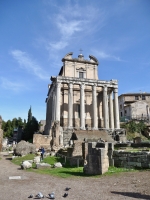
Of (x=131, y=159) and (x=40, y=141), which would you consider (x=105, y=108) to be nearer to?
(x=40, y=141)

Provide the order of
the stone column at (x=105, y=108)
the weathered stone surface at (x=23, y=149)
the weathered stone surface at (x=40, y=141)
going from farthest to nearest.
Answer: the stone column at (x=105, y=108), the weathered stone surface at (x=40, y=141), the weathered stone surface at (x=23, y=149)

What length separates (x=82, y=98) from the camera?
42.0 metres

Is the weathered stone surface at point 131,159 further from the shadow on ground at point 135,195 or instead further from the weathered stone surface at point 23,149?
the weathered stone surface at point 23,149

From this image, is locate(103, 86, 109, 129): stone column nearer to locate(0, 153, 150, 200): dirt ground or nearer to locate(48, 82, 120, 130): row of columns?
locate(48, 82, 120, 130): row of columns

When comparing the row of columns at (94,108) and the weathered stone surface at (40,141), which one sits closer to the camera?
the weathered stone surface at (40,141)

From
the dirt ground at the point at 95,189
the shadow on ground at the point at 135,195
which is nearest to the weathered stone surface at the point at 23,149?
the dirt ground at the point at 95,189

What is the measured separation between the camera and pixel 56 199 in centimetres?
637

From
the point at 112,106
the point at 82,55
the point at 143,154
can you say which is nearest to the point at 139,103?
the point at 112,106

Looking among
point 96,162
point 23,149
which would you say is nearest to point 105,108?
point 23,149

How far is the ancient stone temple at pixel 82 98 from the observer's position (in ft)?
136

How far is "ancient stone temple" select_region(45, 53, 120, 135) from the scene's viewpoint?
136ft

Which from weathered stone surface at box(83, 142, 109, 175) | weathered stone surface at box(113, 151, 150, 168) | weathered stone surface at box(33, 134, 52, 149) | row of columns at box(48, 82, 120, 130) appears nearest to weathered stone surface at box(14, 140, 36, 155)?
weathered stone surface at box(33, 134, 52, 149)

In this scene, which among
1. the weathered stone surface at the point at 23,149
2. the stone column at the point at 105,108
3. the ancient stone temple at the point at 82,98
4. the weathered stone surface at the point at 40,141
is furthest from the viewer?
the stone column at the point at 105,108

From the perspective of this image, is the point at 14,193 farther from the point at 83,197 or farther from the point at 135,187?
the point at 135,187
